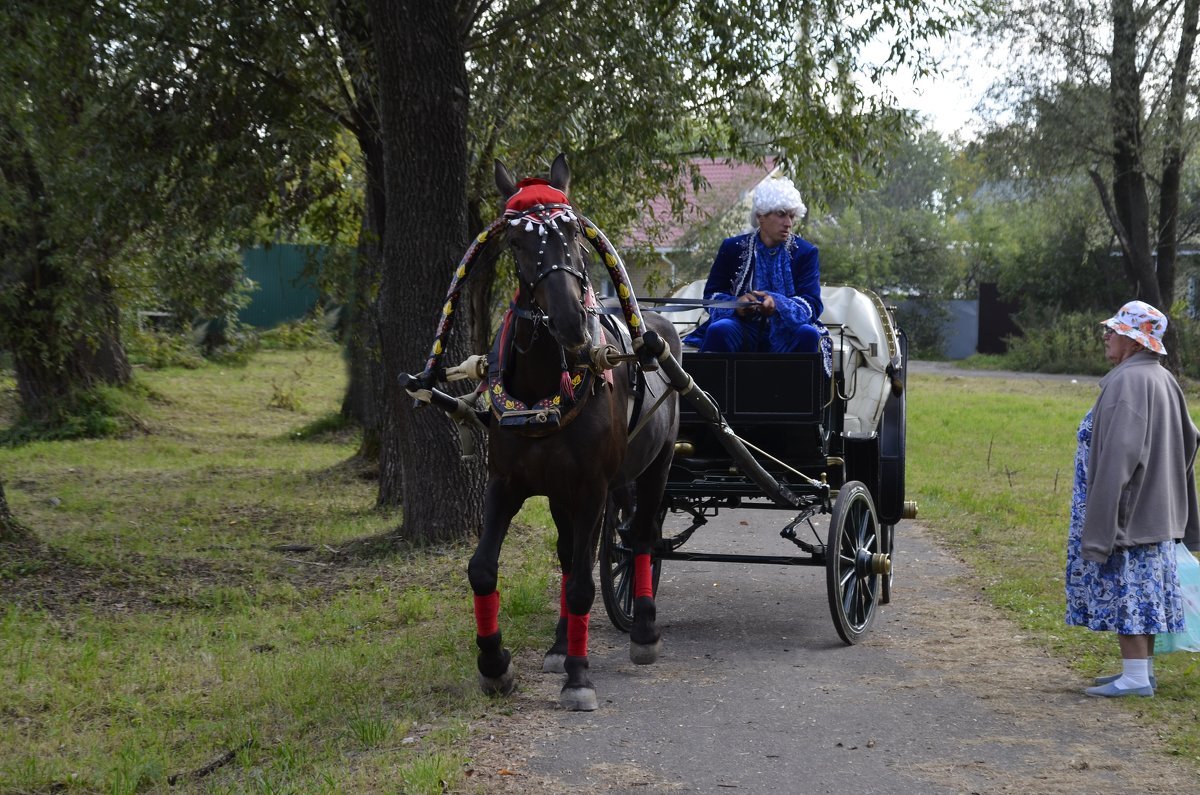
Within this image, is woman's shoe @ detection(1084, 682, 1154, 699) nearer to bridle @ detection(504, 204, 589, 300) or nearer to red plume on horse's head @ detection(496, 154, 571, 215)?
bridle @ detection(504, 204, 589, 300)

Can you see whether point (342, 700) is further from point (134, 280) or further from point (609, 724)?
point (134, 280)

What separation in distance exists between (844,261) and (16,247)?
27982mm

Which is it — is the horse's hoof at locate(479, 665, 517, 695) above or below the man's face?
below

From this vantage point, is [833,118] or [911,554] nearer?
[911,554]

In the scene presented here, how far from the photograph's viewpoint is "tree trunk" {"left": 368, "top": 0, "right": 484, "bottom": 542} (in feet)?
30.6

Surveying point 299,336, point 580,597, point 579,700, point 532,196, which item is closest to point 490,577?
point 580,597

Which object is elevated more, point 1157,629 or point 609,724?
point 1157,629

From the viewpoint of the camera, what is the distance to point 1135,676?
6.07 m

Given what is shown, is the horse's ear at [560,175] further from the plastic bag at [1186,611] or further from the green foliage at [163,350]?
the green foliage at [163,350]

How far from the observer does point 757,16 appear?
36.3ft

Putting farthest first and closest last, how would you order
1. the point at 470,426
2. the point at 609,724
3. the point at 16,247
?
the point at 16,247 → the point at 470,426 → the point at 609,724

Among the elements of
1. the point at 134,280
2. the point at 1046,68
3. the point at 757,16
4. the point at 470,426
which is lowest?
the point at 470,426

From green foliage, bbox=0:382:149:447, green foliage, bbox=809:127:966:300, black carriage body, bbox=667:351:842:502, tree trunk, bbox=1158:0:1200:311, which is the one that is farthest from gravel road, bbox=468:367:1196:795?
green foliage, bbox=809:127:966:300

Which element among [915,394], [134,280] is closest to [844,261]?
[915,394]
